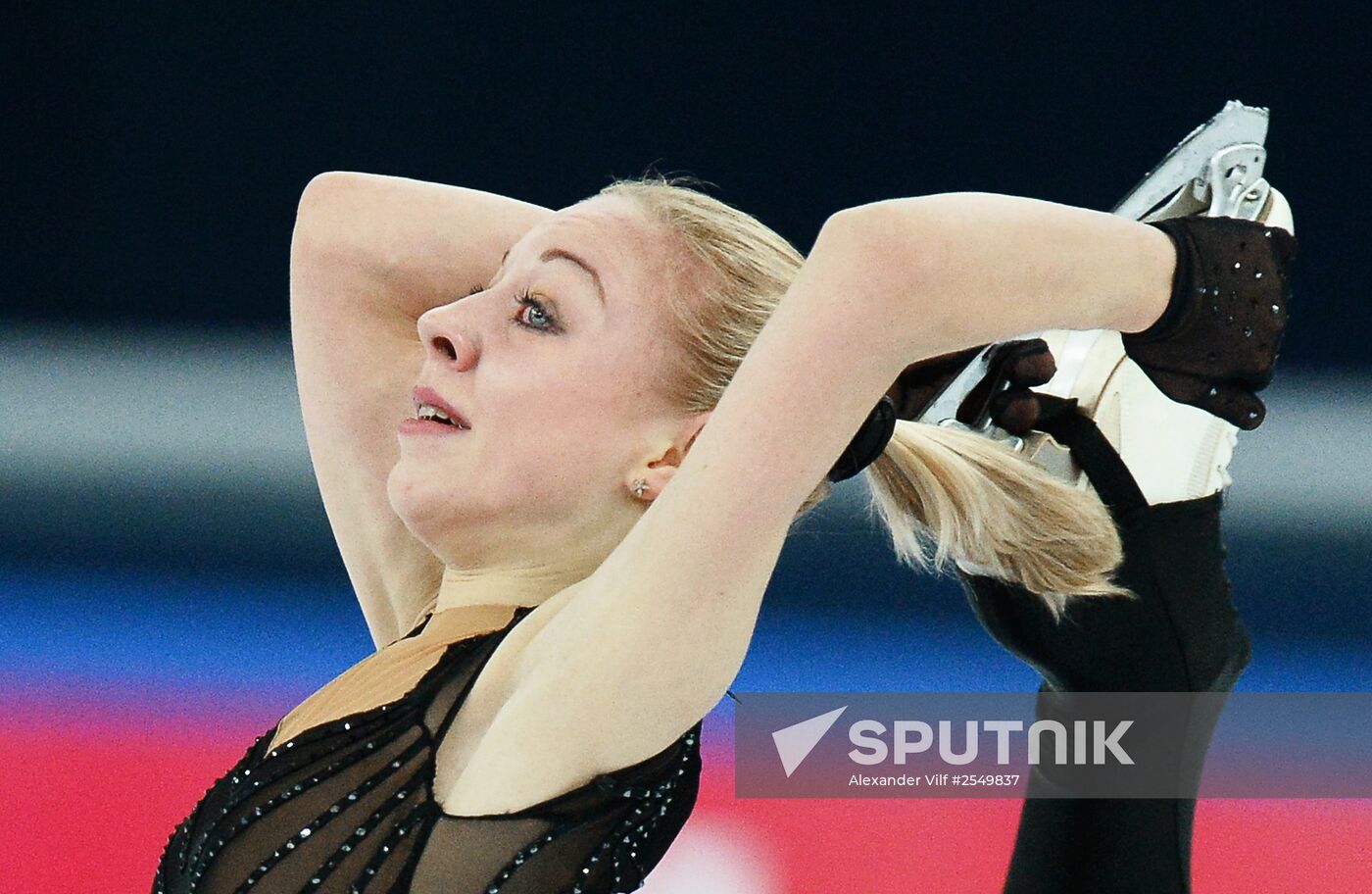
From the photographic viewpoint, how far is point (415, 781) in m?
1.07

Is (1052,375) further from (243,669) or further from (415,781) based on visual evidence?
(243,669)

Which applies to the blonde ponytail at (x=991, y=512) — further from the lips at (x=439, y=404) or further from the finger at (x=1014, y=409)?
the lips at (x=439, y=404)

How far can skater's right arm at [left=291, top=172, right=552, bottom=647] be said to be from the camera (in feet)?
4.68

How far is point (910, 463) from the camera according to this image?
47.3 inches

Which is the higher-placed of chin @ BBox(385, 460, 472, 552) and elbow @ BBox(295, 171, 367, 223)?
elbow @ BBox(295, 171, 367, 223)

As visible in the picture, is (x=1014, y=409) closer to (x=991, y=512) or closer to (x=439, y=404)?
(x=991, y=512)

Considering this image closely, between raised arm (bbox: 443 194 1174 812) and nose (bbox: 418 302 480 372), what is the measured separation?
257mm

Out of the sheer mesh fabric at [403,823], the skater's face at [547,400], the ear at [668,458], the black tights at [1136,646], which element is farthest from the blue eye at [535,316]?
the black tights at [1136,646]

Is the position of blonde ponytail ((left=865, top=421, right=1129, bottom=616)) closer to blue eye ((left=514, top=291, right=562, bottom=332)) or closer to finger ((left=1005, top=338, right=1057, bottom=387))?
finger ((left=1005, top=338, right=1057, bottom=387))

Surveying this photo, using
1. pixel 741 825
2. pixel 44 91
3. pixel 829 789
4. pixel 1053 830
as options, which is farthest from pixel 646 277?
pixel 44 91

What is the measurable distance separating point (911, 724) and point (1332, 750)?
0.81m

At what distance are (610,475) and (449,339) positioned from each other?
0.53ft

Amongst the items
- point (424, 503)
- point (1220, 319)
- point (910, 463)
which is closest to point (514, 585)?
point (424, 503)

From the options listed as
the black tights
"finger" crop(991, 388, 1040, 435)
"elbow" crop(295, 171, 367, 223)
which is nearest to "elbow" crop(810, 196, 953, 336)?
"finger" crop(991, 388, 1040, 435)
